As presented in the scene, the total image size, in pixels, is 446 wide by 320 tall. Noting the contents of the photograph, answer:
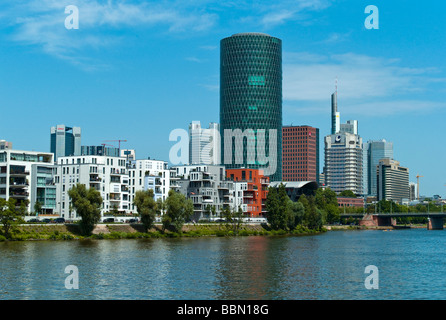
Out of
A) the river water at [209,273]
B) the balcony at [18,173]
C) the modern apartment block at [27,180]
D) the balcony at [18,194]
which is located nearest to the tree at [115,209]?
the modern apartment block at [27,180]

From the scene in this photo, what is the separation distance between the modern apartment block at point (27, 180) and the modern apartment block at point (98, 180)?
8.95ft

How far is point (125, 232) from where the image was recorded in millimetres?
156125

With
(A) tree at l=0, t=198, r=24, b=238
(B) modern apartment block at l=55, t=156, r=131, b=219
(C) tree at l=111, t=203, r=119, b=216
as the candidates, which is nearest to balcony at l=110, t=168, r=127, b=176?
(B) modern apartment block at l=55, t=156, r=131, b=219

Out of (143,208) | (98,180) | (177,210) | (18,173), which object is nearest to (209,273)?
(143,208)

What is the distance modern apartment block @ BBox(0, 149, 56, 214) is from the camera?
174 metres

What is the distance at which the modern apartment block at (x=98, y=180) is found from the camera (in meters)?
180

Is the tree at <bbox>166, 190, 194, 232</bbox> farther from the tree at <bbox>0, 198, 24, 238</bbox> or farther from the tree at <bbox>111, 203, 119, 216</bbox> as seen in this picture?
the tree at <bbox>0, 198, 24, 238</bbox>

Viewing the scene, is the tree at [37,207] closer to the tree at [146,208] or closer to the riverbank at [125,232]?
the riverbank at [125,232]

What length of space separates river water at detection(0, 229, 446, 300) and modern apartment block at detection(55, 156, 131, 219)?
57.2 m

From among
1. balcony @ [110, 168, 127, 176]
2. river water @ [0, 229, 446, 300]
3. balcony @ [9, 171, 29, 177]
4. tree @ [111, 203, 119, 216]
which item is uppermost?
balcony @ [110, 168, 127, 176]

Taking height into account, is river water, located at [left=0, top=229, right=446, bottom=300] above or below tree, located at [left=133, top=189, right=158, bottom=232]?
below
